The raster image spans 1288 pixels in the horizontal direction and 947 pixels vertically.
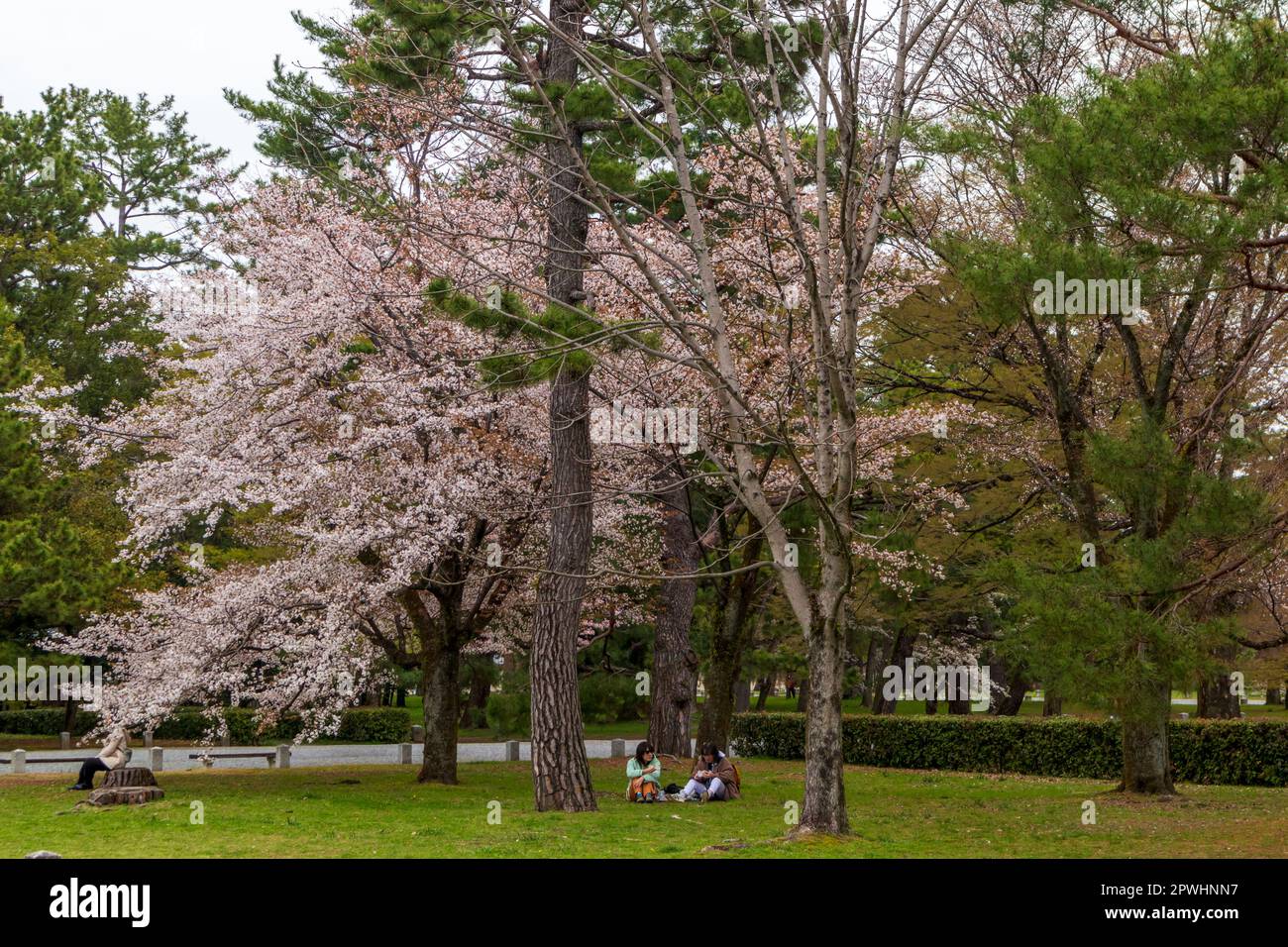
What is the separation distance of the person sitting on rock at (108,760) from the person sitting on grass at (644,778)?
6.45m

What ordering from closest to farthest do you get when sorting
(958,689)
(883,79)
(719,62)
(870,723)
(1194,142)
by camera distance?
(1194,142), (883,79), (719,62), (870,723), (958,689)

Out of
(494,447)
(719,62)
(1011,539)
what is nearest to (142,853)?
(494,447)

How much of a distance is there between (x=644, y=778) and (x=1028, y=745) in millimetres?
9145

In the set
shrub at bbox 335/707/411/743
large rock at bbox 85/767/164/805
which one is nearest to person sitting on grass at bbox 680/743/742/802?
large rock at bbox 85/767/164/805

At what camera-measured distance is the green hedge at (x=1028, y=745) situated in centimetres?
1817

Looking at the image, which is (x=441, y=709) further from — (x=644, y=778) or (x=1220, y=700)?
(x=1220, y=700)

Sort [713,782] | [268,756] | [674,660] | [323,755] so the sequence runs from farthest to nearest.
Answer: [323,755] → [268,756] → [674,660] → [713,782]

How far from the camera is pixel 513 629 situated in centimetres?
2020

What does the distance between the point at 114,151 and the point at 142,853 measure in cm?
3596

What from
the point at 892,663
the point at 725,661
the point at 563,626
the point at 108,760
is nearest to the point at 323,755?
the point at 108,760

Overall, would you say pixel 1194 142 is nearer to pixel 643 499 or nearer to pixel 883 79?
pixel 883 79

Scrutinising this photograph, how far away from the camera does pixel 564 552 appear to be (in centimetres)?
1401

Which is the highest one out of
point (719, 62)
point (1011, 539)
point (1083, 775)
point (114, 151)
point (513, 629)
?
point (114, 151)

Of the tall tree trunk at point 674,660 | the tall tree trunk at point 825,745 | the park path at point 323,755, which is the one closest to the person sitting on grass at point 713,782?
the tall tree trunk at point 825,745
